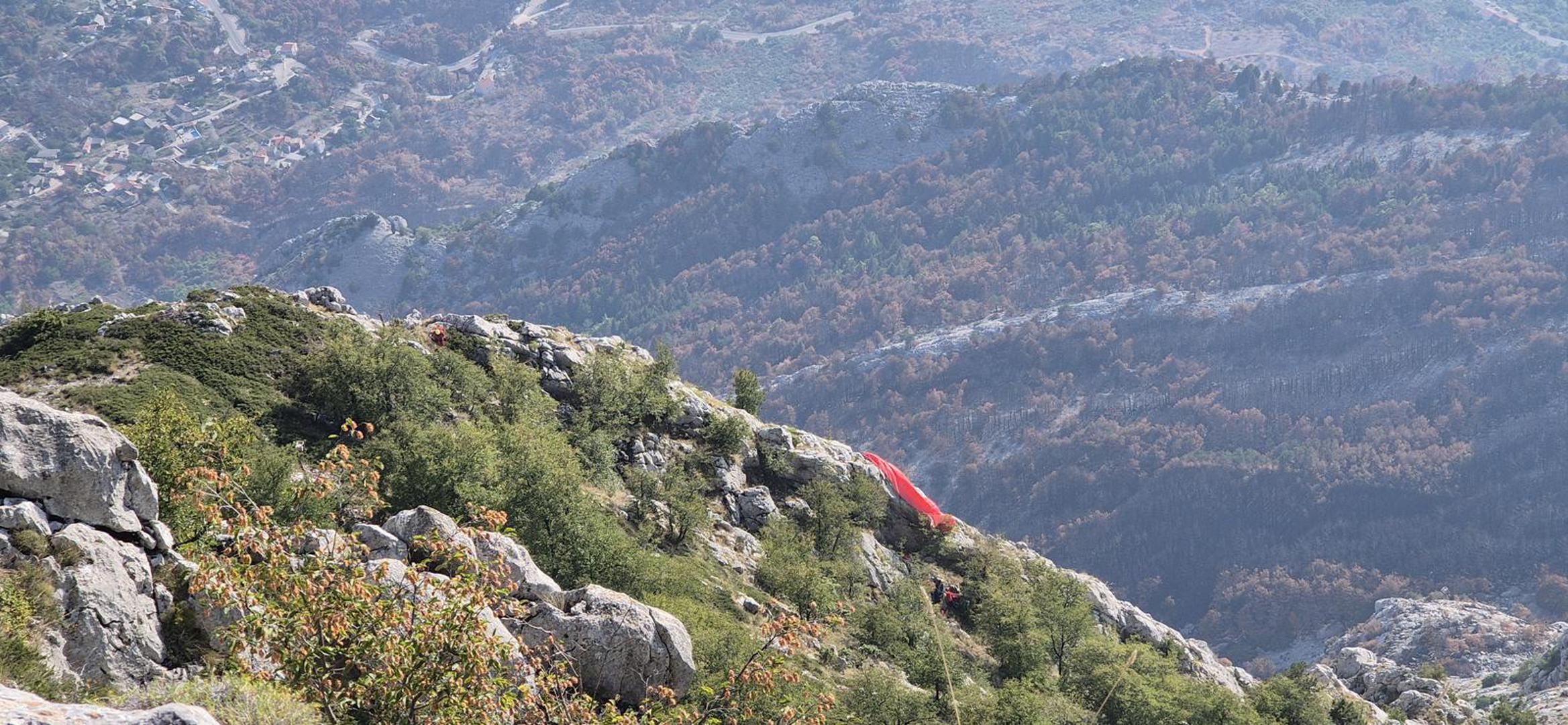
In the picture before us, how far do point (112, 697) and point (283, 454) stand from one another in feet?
71.5

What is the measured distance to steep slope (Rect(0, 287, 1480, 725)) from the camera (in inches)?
1222

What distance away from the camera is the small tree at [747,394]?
259ft

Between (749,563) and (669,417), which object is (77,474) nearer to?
(749,563)

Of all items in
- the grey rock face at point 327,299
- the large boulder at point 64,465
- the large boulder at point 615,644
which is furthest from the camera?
the grey rock face at point 327,299

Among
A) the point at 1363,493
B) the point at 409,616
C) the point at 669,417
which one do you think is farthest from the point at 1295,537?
the point at 409,616

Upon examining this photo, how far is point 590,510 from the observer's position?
45.0 metres

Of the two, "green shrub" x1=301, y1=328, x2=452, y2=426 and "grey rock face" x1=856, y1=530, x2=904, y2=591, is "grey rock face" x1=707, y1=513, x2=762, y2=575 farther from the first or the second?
"green shrub" x1=301, y1=328, x2=452, y2=426

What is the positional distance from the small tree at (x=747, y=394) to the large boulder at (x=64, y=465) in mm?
54288

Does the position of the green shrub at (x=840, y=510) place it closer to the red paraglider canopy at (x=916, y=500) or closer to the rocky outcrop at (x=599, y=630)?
the red paraglider canopy at (x=916, y=500)

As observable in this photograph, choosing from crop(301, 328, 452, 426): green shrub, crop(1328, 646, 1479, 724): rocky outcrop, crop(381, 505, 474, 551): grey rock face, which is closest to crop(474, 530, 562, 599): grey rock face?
crop(381, 505, 474, 551): grey rock face

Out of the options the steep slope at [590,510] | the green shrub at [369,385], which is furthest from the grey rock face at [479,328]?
the green shrub at [369,385]

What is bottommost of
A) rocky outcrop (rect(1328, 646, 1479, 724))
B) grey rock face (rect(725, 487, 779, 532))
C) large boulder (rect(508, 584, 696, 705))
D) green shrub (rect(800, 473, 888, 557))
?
rocky outcrop (rect(1328, 646, 1479, 724))

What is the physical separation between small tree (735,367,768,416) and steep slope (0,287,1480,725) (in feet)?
25.9

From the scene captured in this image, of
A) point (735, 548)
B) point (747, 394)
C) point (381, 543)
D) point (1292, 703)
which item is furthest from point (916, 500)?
point (381, 543)
